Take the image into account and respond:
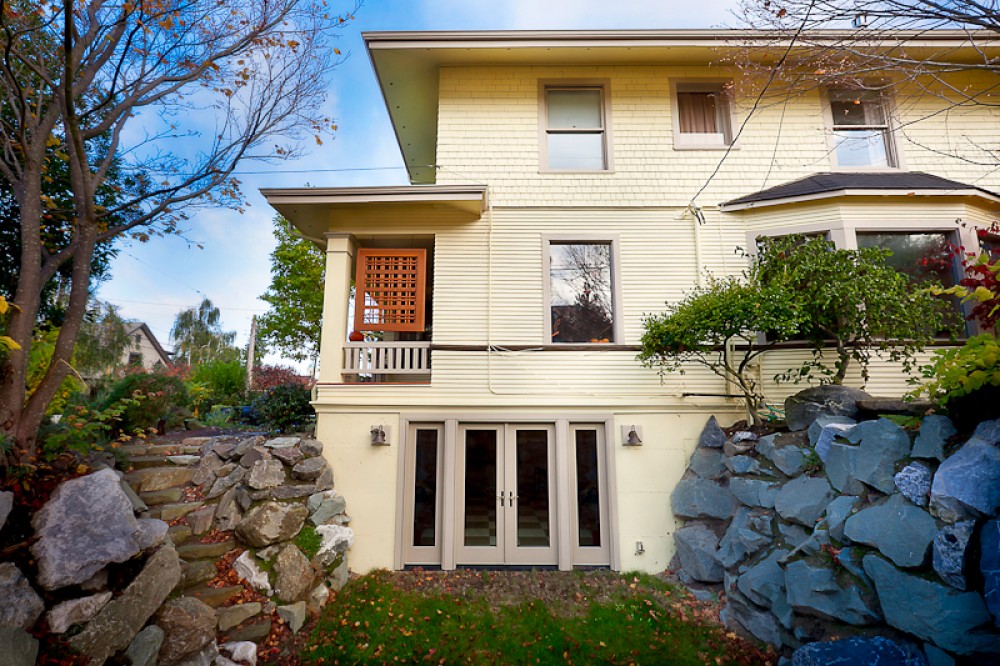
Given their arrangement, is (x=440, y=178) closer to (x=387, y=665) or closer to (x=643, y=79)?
(x=643, y=79)

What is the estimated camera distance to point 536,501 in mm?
6227

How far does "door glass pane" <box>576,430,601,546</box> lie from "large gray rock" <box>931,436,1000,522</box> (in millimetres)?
3573

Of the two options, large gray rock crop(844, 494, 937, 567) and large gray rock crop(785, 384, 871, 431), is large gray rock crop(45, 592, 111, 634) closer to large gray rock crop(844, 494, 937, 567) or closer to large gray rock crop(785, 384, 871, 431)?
large gray rock crop(844, 494, 937, 567)

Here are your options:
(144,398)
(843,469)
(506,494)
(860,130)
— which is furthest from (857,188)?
(144,398)

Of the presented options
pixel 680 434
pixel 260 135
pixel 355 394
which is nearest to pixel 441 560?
pixel 355 394

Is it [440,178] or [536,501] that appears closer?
[536,501]

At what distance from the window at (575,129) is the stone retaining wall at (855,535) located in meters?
4.73

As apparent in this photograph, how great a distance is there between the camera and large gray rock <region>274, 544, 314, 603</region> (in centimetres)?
470

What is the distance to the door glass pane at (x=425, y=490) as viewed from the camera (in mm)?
6148

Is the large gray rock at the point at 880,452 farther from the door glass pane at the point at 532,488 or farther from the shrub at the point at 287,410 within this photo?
the shrub at the point at 287,410

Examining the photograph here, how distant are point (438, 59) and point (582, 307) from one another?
15.7 feet

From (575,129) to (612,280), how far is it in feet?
8.82

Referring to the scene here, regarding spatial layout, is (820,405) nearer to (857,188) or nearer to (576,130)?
(857,188)

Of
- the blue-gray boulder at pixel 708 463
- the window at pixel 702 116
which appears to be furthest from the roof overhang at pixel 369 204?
the blue-gray boulder at pixel 708 463
